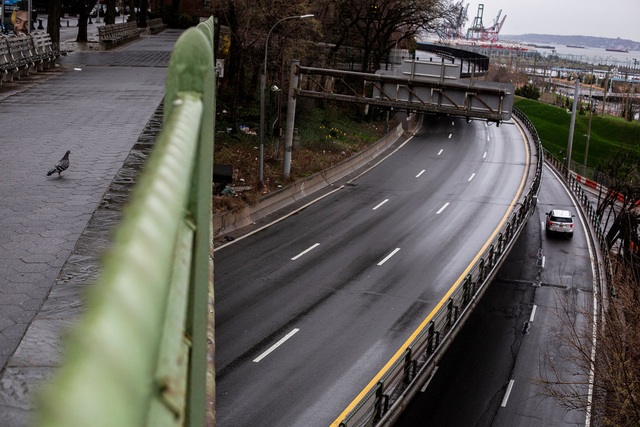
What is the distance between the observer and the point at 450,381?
23969 millimetres

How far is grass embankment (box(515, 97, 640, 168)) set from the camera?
90.6m

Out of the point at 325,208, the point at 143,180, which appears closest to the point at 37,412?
the point at 143,180

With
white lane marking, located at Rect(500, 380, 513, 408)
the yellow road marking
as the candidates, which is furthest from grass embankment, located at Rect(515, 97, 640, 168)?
white lane marking, located at Rect(500, 380, 513, 408)

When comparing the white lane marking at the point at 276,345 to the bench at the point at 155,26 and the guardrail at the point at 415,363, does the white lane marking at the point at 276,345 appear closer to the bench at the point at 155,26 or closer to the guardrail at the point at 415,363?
the guardrail at the point at 415,363

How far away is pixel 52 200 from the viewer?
11336 mm

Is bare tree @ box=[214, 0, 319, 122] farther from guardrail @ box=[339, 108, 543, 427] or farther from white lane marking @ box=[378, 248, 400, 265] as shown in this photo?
guardrail @ box=[339, 108, 543, 427]

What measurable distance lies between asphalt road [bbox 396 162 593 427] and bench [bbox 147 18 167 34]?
46.7m

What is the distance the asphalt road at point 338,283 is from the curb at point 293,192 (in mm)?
1113

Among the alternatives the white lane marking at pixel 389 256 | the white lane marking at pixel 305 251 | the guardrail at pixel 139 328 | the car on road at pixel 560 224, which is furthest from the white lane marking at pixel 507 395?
the guardrail at pixel 139 328

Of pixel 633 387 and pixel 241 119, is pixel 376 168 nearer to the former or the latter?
pixel 241 119

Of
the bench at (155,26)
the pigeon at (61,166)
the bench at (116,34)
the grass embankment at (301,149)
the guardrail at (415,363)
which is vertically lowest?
the guardrail at (415,363)

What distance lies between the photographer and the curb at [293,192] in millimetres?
32625

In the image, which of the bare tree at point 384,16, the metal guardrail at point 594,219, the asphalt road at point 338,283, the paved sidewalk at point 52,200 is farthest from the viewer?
the bare tree at point 384,16

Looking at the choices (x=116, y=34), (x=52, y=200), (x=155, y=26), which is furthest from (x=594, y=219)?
(x=155, y=26)
